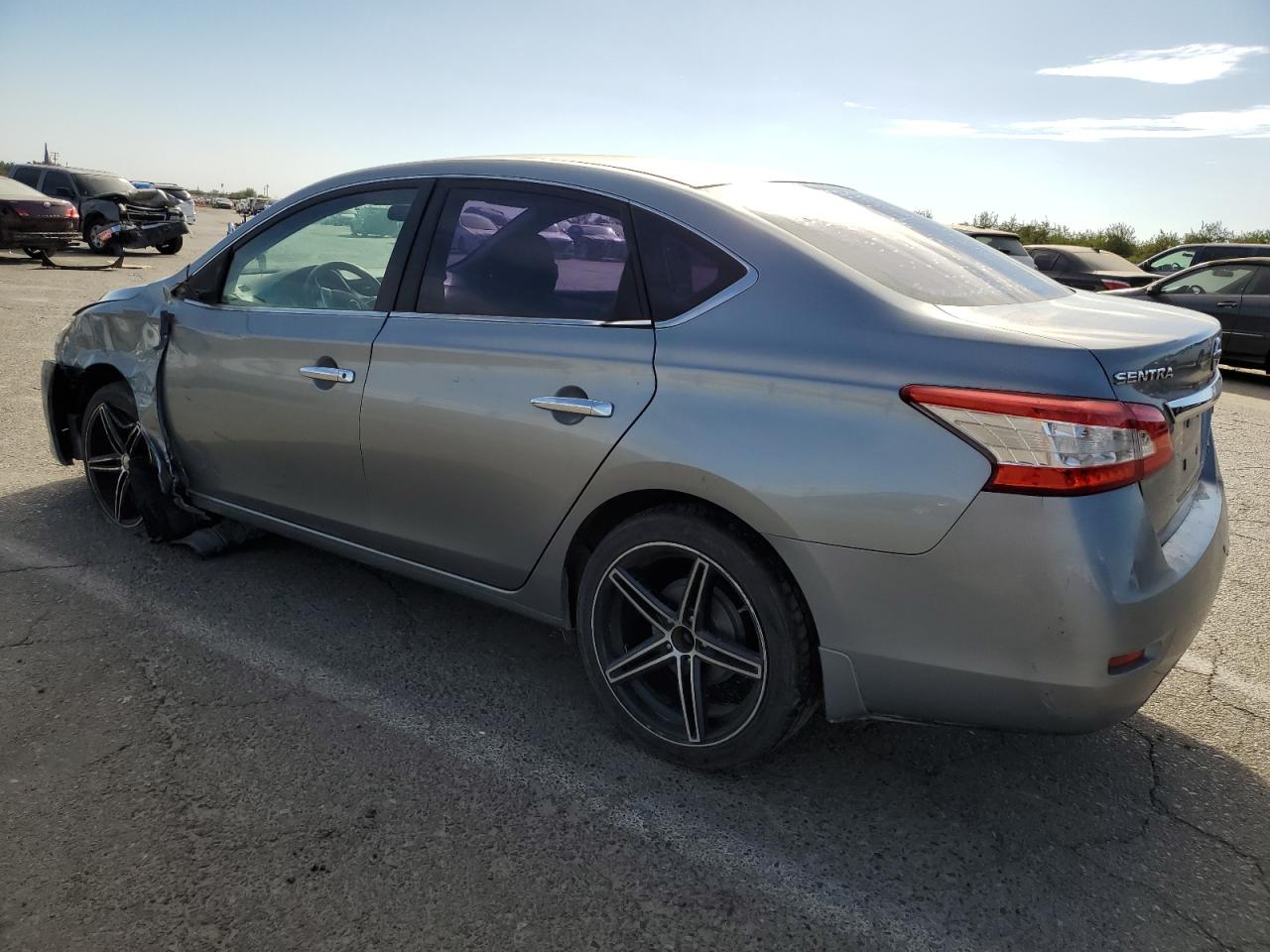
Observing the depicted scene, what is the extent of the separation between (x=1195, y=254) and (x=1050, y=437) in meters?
16.6

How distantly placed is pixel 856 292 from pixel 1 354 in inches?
341

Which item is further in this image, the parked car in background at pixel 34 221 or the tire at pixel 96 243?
the tire at pixel 96 243

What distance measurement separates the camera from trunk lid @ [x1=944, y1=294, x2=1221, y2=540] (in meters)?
2.29

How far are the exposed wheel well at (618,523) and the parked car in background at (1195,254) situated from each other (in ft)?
49.8

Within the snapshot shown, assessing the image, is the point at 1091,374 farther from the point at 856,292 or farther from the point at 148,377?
the point at 148,377

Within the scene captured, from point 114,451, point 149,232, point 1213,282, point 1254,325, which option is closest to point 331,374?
point 114,451

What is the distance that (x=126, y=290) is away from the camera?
444 cm

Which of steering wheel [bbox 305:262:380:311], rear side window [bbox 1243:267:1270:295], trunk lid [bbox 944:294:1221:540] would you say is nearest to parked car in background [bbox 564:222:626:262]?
steering wheel [bbox 305:262:380:311]

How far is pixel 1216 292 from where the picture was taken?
12117 millimetres

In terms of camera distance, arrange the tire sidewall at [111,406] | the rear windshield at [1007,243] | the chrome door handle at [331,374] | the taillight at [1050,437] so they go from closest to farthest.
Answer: the taillight at [1050,437] → the chrome door handle at [331,374] → the tire sidewall at [111,406] → the rear windshield at [1007,243]

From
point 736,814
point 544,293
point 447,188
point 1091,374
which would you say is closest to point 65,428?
point 447,188

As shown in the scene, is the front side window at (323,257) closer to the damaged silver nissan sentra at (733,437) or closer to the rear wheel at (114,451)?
the damaged silver nissan sentra at (733,437)

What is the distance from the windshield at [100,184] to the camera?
21391 millimetres

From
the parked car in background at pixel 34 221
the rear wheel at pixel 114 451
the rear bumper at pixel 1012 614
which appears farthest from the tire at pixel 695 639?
the parked car in background at pixel 34 221
